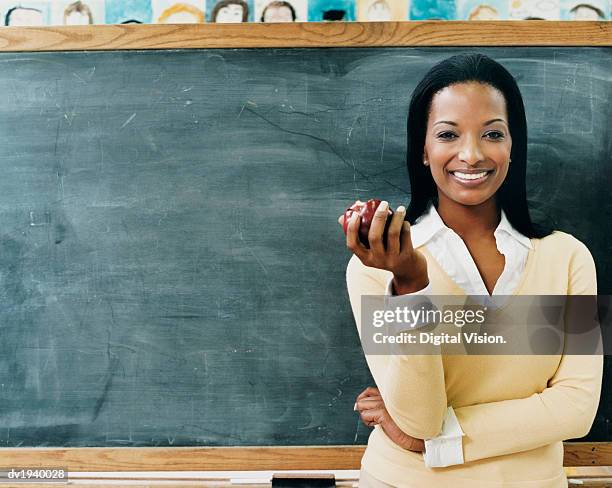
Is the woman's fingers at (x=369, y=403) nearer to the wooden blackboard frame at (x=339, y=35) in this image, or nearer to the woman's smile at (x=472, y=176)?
the woman's smile at (x=472, y=176)

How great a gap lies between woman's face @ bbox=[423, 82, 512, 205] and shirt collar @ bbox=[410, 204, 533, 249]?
7 cm

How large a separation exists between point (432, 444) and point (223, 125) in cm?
91

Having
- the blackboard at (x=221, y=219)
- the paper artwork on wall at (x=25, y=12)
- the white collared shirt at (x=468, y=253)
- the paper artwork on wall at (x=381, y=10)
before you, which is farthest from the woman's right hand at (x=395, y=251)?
the paper artwork on wall at (x=25, y=12)

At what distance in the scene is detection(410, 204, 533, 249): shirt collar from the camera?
1371 millimetres

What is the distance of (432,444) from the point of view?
125 cm

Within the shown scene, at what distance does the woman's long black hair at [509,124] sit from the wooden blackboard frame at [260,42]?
0.54 ft

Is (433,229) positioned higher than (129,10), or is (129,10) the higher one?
(129,10)

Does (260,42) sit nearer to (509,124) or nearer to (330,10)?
(330,10)

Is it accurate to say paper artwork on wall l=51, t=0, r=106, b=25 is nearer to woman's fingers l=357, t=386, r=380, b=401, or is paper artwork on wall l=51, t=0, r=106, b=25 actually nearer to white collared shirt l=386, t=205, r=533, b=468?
white collared shirt l=386, t=205, r=533, b=468

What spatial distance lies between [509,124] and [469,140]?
0.37ft

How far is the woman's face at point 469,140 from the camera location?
132cm

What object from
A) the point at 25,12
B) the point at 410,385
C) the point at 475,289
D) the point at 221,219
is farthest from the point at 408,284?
the point at 25,12

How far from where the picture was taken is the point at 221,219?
157cm

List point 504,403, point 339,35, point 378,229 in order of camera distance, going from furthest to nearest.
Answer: point 339,35
point 504,403
point 378,229
